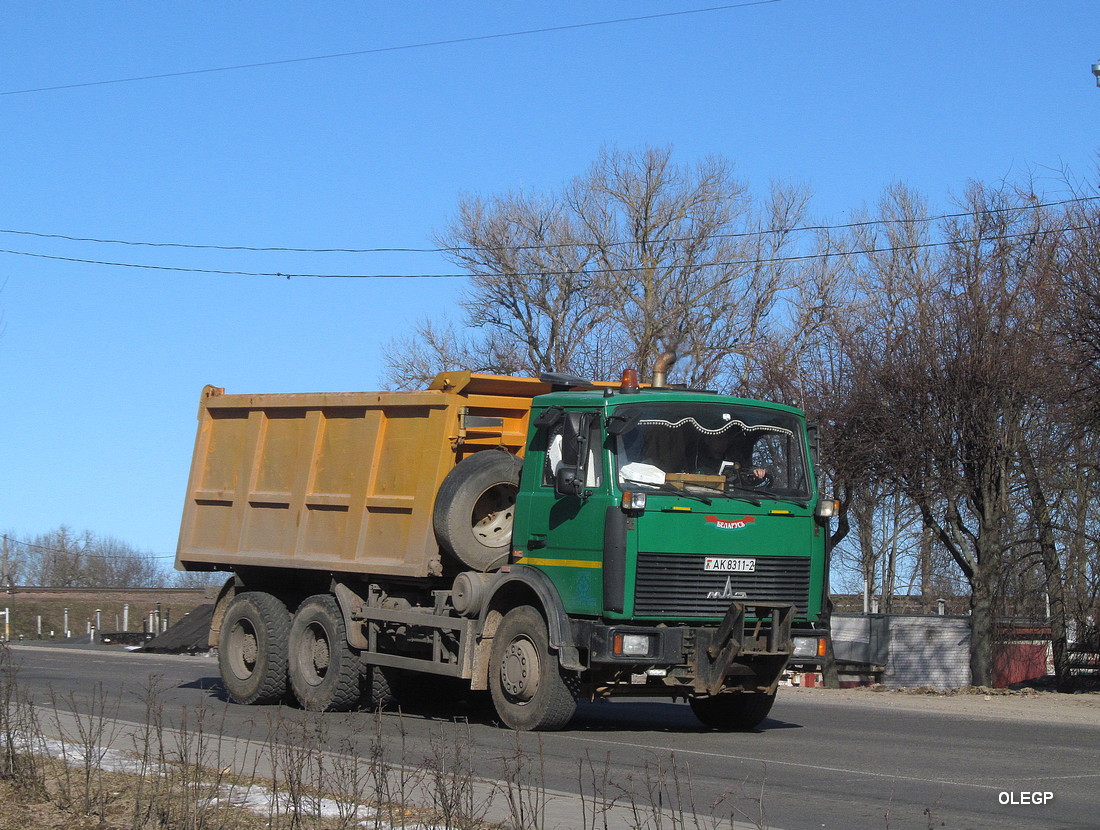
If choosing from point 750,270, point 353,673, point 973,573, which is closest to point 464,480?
point 353,673

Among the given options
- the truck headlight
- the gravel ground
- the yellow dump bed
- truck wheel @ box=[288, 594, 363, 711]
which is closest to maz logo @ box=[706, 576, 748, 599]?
the truck headlight

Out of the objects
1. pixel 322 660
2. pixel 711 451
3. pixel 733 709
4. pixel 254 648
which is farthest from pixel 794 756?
pixel 254 648

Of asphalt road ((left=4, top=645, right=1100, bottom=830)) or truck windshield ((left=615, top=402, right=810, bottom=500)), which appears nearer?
asphalt road ((left=4, top=645, right=1100, bottom=830))

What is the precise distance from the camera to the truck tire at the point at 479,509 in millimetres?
12312

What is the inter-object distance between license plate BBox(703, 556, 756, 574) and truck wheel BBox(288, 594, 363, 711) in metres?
4.32

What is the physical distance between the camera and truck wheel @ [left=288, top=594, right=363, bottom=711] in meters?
13.7

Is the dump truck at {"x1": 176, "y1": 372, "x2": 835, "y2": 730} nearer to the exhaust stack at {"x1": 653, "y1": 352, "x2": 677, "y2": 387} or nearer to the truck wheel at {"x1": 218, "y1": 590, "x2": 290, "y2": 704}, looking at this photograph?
the truck wheel at {"x1": 218, "y1": 590, "x2": 290, "y2": 704}

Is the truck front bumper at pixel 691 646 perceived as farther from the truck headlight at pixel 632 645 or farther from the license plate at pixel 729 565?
the license plate at pixel 729 565

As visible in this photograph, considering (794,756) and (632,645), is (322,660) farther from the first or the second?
(794,756)

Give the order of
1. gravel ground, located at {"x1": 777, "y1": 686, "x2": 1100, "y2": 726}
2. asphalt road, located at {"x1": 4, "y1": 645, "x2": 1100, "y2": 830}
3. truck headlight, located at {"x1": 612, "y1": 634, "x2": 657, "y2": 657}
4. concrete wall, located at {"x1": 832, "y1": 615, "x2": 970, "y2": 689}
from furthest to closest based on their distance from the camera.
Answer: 1. concrete wall, located at {"x1": 832, "y1": 615, "x2": 970, "y2": 689}
2. gravel ground, located at {"x1": 777, "y1": 686, "x2": 1100, "y2": 726}
3. truck headlight, located at {"x1": 612, "y1": 634, "x2": 657, "y2": 657}
4. asphalt road, located at {"x1": 4, "y1": 645, "x2": 1100, "y2": 830}

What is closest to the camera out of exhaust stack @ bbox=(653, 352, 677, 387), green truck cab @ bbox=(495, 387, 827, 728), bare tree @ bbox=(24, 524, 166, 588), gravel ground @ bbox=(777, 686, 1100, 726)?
green truck cab @ bbox=(495, 387, 827, 728)

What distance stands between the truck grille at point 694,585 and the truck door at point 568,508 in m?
0.39

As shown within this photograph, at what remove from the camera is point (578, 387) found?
1263cm

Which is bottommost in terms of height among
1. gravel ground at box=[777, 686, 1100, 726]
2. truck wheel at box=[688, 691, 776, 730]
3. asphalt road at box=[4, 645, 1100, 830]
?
asphalt road at box=[4, 645, 1100, 830]
